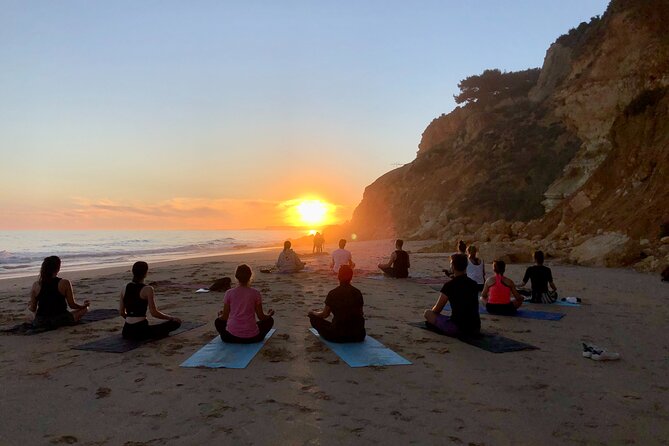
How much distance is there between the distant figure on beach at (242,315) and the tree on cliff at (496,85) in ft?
183

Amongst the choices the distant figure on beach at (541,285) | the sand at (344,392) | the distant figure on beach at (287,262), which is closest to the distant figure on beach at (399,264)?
the distant figure on beach at (287,262)

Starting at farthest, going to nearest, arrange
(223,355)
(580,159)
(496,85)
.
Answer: (496,85) < (580,159) < (223,355)

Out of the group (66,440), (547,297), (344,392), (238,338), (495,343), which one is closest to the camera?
(66,440)

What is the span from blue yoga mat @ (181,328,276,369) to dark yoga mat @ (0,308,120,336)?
3145mm

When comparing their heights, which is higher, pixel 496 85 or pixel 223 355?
pixel 496 85

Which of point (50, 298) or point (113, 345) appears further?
point (50, 298)

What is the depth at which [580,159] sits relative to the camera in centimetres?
2770

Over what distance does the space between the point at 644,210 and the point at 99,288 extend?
1939cm

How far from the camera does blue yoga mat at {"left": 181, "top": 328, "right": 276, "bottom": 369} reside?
5.30m

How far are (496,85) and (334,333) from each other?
57.2m

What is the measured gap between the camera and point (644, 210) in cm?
1708

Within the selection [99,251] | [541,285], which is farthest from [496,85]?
[541,285]

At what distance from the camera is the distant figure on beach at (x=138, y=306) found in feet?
20.8

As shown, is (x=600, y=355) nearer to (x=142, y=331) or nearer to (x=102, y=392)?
(x=102, y=392)
